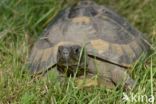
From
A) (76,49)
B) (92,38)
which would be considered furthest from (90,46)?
(76,49)

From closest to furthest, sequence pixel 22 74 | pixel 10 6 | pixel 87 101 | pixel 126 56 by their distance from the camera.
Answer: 1. pixel 87 101
2. pixel 22 74
3. pixel 126 56
4. pixel 10 6

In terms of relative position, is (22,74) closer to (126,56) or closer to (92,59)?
(92,59)

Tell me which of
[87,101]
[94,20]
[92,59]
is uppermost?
[94,20]

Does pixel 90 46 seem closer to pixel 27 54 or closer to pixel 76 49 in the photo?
pixel 76 49

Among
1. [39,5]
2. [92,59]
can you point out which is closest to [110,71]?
[92,59]

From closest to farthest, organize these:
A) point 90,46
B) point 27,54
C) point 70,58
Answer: point 70,58 → point 90,46 → point 27,54

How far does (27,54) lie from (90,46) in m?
0.64

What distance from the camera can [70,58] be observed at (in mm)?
3748

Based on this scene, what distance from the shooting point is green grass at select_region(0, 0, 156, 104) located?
359cm

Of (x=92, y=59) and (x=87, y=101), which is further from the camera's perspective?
(x=92, y=59)

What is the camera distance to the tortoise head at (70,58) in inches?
147

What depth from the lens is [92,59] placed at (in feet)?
13.4

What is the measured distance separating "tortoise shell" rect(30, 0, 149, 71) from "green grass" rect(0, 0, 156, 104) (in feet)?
0.48

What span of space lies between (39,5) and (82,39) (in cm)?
116
